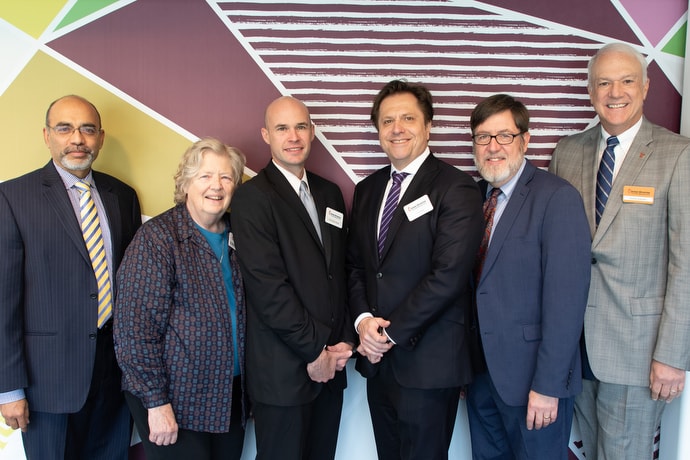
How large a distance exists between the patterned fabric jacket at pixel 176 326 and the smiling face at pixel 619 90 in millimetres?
2192

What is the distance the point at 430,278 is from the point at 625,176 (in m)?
1.18

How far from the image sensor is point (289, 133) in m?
2.30

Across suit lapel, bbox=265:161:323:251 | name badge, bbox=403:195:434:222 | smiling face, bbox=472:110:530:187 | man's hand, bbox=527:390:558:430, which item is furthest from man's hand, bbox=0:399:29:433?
smiling face, bbox=472:110:530:187

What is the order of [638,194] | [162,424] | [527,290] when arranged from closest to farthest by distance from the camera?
[162,424]
[527,290]
[638,194]

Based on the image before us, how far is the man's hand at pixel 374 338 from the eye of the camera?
2109 mm

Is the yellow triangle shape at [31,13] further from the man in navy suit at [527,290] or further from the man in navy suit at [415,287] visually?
the man in navy suit at [527,290]

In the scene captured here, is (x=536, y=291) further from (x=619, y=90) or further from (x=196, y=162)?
(x=196, y=162)

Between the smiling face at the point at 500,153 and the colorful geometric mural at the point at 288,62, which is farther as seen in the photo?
the colorful geometric mural at the point at 288,62

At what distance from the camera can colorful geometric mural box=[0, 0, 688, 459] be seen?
278 cm

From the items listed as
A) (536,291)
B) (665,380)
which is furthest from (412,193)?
(665,380)

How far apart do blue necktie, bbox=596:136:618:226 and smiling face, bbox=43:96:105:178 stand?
2.80 m

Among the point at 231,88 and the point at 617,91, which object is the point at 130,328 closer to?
the point at 231,88

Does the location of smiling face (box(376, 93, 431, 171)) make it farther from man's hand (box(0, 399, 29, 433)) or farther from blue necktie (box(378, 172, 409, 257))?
man's hand (box(0, 399, 29, 433))

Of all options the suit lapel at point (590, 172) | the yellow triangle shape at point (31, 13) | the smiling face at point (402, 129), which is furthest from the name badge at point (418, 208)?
the yellow triangle shape at point (31, 13)
